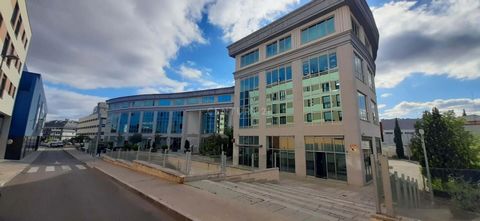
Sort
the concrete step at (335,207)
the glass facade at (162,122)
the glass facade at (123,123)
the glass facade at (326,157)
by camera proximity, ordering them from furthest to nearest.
Answer: the glass facade at (123,123), the glass facade at (162,122), the glass facade at (326,157), the concrete step at (335,207)

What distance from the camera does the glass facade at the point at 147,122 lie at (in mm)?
58634

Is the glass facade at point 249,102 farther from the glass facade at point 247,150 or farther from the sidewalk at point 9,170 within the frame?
the sidewalk at point 9,170

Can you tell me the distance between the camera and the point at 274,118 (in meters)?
23.5

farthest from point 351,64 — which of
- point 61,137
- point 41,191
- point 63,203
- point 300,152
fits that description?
point 61,137

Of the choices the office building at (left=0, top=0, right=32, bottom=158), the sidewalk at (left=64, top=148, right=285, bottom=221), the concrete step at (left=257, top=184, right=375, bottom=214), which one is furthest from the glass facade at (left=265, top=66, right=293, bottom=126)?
the office building at (left=0, top=0, right=32, bottom=158)

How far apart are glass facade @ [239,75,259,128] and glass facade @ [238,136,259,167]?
1715 millimetres

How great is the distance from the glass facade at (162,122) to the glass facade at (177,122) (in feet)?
7.34

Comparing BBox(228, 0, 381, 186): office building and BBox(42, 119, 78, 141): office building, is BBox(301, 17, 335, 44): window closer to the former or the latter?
BBox(228, 0, 381, 186): office building

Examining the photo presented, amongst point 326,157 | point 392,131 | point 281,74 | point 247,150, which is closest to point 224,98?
point 247,150

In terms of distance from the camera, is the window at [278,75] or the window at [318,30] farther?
the window at [278,75]

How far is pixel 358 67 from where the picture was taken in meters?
20.2

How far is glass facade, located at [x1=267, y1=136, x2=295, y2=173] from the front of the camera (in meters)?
21.1

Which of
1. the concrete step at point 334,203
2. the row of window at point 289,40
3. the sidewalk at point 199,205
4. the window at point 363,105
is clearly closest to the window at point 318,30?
the row of window at point 289,40

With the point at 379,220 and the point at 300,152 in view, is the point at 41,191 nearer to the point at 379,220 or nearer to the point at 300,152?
the point at 379,220
